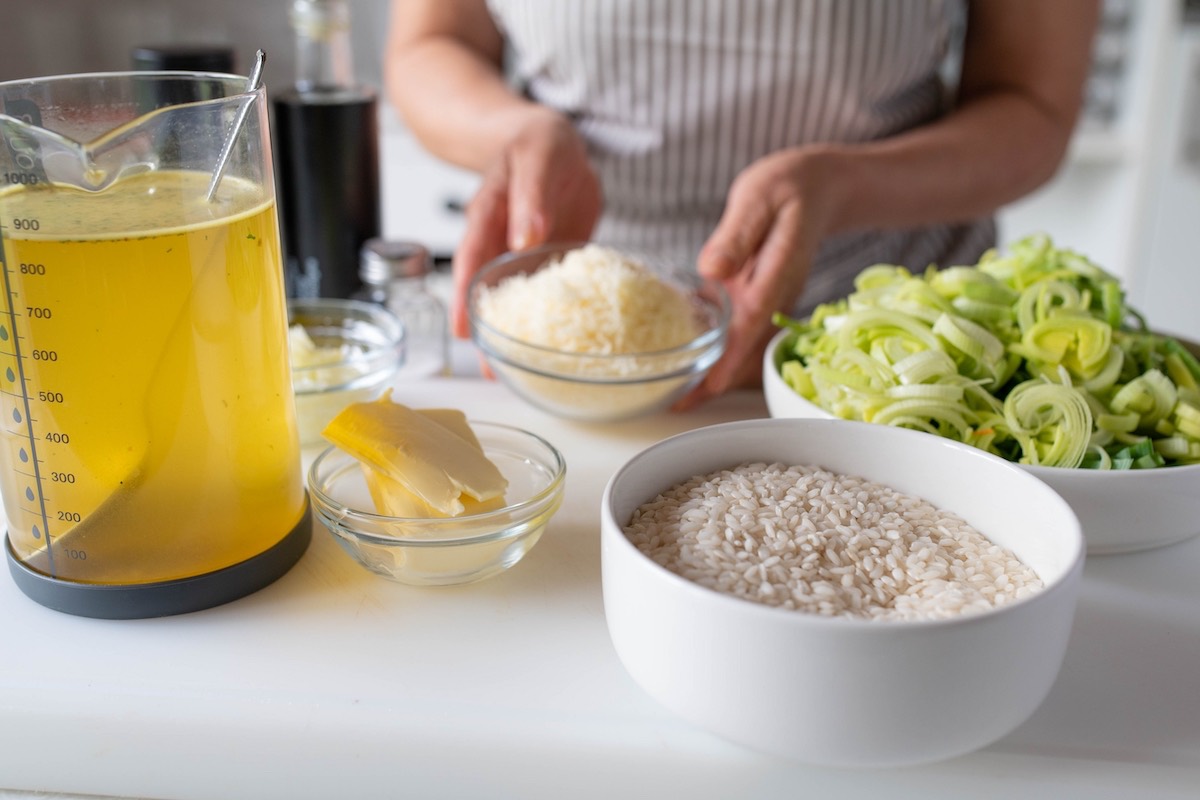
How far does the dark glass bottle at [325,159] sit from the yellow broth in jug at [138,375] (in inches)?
21.1

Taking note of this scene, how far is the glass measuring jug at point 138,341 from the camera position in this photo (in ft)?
1.63

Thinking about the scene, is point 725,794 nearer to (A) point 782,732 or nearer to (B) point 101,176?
(A) point 782,732

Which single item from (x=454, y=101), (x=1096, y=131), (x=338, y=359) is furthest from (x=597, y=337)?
(x=1096, y=131)

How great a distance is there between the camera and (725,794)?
47cm

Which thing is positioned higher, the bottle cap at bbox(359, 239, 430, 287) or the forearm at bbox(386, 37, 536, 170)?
the forearm at bbox(386, 37, 536, 170)

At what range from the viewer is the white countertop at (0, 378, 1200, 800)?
0.47 meters

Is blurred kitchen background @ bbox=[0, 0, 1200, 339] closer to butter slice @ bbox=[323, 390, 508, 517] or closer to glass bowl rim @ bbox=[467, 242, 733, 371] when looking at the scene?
glass bowl rim @ bbox=[467, 242, 733, 371]

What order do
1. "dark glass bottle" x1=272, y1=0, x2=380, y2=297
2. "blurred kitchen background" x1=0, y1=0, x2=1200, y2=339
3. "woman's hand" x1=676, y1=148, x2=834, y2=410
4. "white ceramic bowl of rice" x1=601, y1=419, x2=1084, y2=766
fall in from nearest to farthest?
"white ceramic bowl of rice" x1=601, y1=419, x2=1084, y2=766 < "woman's hand" x1=676, y1=148, x2=834, y2=410 < "dark glass bottle" x1=272, y1=0, x2=380, y2=297 < "blurred kitchen background" x1=0, y1=0, x2=1200, y2=339

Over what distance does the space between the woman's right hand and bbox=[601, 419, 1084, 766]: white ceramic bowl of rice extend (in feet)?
1.32

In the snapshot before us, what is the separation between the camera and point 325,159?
1.08 meters

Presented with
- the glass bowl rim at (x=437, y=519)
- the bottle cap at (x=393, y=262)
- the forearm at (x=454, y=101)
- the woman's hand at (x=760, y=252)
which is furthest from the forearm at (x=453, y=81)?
the glass bowl rim at (x=437, y=519)

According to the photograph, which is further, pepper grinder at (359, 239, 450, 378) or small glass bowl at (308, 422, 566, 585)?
pepper grinder at (359, 239, 450, 378)

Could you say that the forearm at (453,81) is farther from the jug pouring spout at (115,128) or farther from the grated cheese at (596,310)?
the jug pouring spout at (115,128)

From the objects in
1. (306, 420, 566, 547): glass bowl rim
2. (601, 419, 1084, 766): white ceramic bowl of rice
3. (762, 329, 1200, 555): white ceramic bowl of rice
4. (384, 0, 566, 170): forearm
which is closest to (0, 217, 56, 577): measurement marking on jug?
(306, 420, 566, 547): glass bowl rim
